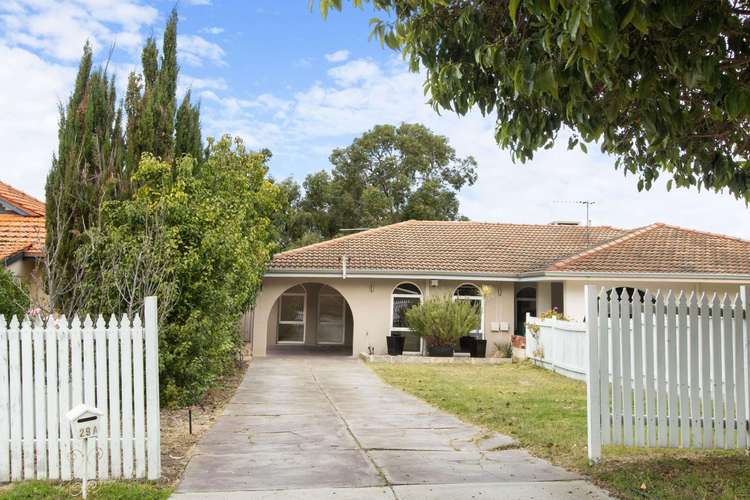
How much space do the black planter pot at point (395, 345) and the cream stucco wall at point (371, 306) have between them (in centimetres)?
78

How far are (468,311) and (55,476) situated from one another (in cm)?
1540

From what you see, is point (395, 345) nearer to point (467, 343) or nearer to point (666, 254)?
point (467, 343)

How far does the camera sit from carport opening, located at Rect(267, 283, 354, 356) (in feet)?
87.0

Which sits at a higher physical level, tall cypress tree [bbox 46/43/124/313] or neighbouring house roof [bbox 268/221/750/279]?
tall cypress tree [bbox 46/43/124/313]

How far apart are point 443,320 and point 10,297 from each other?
12.1 meters

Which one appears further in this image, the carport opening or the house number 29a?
the carport opening

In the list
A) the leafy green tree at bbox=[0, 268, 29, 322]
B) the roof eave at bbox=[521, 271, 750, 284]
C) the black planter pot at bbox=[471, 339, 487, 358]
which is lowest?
the black planter pot at bbox=[471, 339, 487, 358]

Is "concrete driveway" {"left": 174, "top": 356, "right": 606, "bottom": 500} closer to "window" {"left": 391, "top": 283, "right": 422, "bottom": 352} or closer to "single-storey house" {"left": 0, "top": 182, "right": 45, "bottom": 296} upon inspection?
"single-storey house" {"left": 0, "top": 182, "right": 45, "bottom": 296}

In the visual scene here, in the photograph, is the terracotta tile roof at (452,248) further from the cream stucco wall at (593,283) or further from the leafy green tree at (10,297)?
the leafy green tree at (10,297)

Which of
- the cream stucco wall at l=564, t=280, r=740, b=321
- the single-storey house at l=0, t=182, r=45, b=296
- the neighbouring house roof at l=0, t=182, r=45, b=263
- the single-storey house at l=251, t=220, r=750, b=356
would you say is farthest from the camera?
the single-storey house at l=251, t=220, r=750, b=356

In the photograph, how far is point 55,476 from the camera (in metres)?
6.25

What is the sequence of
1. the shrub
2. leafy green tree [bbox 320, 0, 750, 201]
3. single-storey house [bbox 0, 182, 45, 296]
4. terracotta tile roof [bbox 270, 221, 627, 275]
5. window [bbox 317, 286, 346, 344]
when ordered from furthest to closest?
window [bbox 317, 286, 346, 344] < terracotta tile roof [bbox 270, 221, 627, 275] < the shrub < single-storey house [bbox 0, 182, 45, 296] < leafy green tree [bbox 320, 0, 750, 201]

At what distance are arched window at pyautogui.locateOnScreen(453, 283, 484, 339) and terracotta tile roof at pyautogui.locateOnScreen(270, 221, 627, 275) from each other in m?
0.82

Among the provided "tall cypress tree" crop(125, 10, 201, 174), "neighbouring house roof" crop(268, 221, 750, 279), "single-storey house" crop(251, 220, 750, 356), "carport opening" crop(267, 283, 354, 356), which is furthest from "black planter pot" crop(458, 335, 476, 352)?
"tall cypress tree" crop(125, 10, 201, 174)
